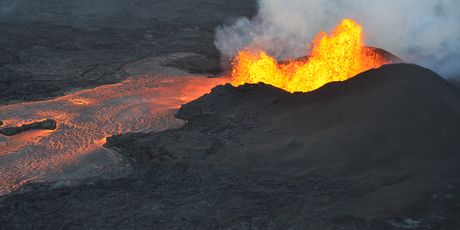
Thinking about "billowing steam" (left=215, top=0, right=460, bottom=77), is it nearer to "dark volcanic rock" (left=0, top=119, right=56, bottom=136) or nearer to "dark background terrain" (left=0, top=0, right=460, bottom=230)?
"dark background terrain" (left=0, top=0, right=460, bottom=230)

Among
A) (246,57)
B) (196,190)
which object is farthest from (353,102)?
(246,57)

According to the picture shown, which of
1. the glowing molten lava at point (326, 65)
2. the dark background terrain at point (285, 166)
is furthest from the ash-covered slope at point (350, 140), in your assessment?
→ the glowing molten lava at point (326, 65)

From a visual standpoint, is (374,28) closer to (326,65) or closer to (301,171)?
(326,65)

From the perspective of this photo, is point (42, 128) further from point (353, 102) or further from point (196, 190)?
point (353, 102)

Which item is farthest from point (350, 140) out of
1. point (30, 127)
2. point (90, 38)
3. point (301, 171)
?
point (90, 38)

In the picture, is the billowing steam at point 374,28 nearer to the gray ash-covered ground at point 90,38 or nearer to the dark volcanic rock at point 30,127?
the gray ash-covered ground at point 90,38
